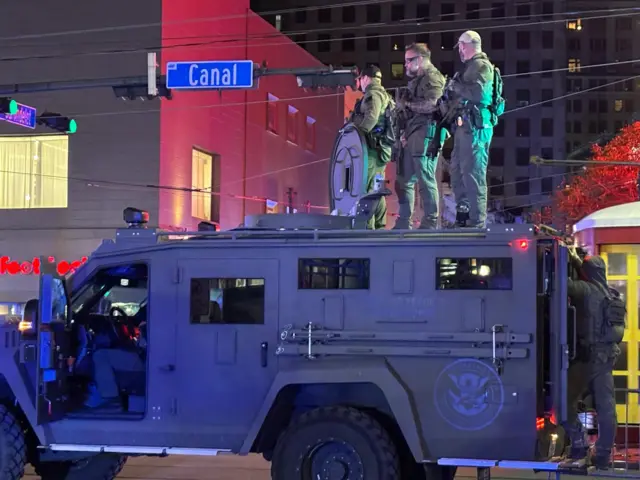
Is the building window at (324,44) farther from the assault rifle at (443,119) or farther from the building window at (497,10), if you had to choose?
the assault rifle at (443,119)

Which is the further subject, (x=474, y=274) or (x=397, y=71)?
(x=397, y=71)

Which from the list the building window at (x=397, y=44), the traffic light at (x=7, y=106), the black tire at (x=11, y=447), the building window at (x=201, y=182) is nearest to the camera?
the black tire at (x=11, y=447)

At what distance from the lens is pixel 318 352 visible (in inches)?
292

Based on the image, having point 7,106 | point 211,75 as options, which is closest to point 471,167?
point 211,75

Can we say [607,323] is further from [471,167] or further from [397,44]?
[397,44]

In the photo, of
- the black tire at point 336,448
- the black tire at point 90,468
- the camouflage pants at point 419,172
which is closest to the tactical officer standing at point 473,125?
the camouflage pants at point 419,172

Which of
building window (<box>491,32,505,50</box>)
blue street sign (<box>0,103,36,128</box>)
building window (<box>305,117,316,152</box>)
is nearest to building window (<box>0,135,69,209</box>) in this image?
blue street sign (<box>0,103,36,128</box>)

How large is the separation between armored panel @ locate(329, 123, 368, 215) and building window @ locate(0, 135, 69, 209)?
1488cm

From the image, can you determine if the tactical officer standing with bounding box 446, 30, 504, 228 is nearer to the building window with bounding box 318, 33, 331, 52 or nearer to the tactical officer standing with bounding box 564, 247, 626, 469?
the tactical officer standing with bounding box 564, 247, 626, 469

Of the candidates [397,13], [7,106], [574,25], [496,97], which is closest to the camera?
[496,97]

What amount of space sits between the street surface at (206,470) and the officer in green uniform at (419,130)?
3353 mm

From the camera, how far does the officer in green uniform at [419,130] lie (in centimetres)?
993

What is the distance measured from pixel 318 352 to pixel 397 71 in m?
91.3

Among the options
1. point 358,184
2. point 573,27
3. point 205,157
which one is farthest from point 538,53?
point 358,184
